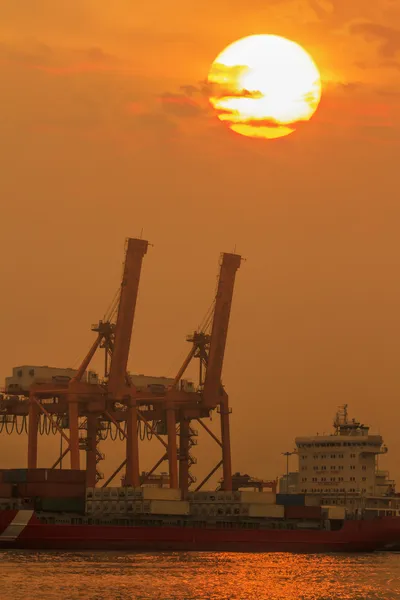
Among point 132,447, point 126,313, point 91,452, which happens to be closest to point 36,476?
point 126,313

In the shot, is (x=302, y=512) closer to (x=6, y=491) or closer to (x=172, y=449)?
(x=172, y=449)

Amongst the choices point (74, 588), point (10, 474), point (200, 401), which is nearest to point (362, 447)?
point (200, 401)

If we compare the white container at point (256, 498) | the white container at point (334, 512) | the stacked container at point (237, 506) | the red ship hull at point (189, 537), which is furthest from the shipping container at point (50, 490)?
the white container at point (334, 512)

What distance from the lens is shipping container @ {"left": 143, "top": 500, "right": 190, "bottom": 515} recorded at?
10219cm

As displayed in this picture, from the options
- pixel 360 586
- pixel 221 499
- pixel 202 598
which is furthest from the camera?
pixel 221 499

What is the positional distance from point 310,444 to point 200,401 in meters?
10.2

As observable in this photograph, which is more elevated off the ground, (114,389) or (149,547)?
(114,389)

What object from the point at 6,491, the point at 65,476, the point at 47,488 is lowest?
the point at 6,491

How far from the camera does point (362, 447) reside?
4783 inches

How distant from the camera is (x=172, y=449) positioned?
12300 centimetres

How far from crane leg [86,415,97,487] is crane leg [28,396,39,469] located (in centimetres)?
528

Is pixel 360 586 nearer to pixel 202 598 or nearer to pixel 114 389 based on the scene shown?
pixel 202 598

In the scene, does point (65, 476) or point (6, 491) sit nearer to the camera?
point (6, 491)

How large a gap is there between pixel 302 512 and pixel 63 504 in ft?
59.9
